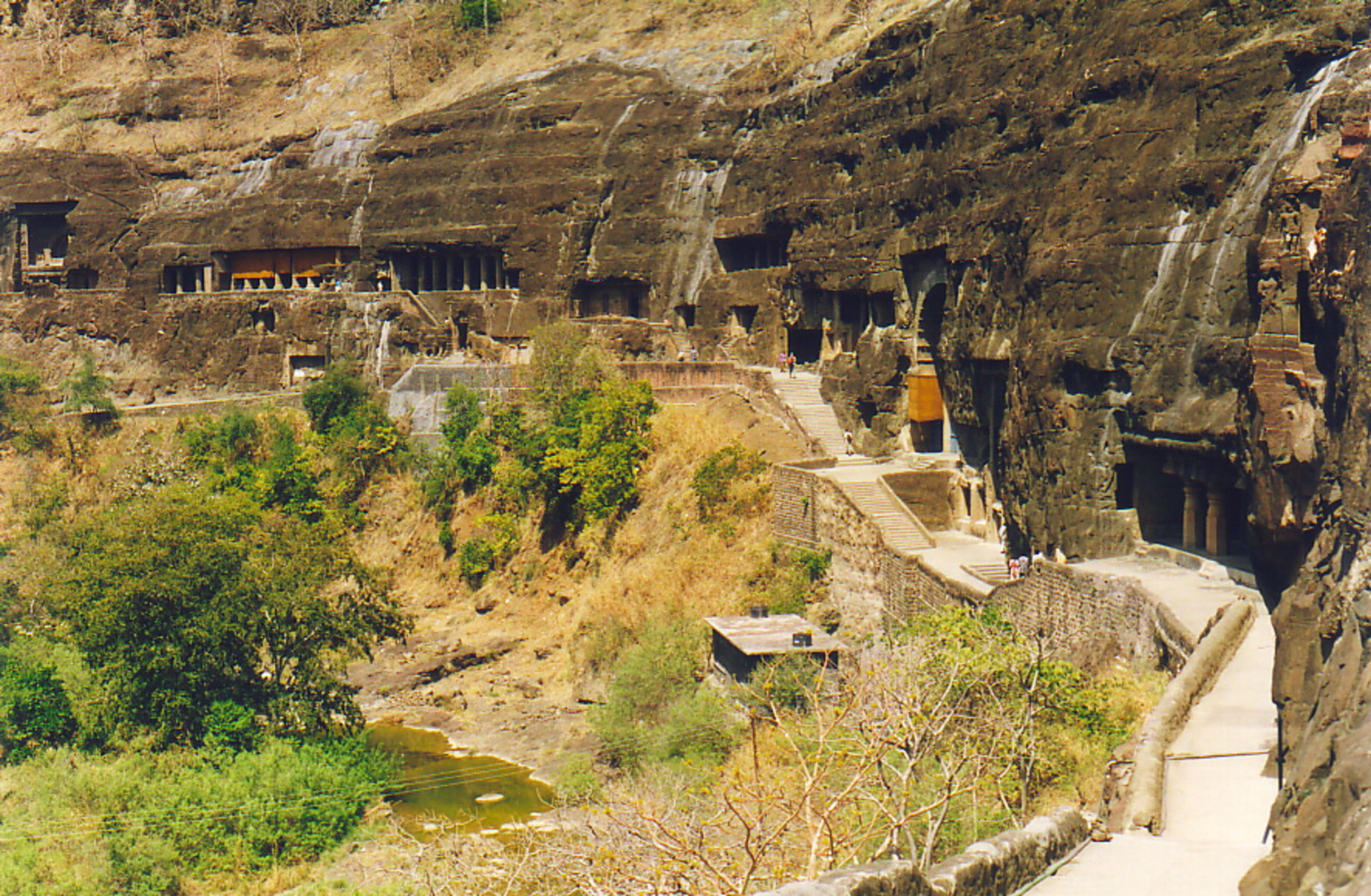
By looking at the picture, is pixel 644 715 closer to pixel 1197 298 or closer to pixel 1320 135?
pixel 1197 298

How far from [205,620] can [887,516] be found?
16.3 meters

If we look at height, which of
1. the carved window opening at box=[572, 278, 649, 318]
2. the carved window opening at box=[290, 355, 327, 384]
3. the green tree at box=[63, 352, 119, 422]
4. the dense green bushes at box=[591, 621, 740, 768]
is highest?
the carved window opening at box=[572, 278, 649, 318]

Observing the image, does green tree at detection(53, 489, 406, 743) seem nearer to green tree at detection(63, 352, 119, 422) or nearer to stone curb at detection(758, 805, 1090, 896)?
green tree at detection(63, 352, 119, 422)

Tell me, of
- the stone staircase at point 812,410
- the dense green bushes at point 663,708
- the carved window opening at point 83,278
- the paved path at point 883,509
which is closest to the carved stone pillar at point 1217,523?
the paved path at point 883,509

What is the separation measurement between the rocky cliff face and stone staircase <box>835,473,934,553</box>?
7.78 ft

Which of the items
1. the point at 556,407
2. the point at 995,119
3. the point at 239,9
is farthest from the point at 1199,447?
the point at 239,9

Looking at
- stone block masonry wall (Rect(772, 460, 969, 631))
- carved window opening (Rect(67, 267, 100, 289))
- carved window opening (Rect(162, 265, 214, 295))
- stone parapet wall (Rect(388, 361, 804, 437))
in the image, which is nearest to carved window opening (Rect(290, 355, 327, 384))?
stone parapet wall (Rect(388, 361, 804, 437))

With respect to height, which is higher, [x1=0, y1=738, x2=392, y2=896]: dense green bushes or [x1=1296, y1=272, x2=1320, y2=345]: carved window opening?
[x1=1296, y1=272, x2=1320, y2=345]: carved window opening

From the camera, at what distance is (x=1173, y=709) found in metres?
18.7

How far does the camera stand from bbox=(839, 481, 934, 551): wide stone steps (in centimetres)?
3628

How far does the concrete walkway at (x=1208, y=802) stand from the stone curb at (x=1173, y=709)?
0.14 meters

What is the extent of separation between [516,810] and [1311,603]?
73.7ft

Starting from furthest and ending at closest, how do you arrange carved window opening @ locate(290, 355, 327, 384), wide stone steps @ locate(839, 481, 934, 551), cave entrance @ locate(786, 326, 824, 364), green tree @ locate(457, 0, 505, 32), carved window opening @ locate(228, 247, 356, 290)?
green tree @ locate(457, 0, 505, 32)
carved window opening @ locate(228, 247, 356, 290)
carved window opening @ locate(290, 355, 327, 384)
cave entrance @ locate(786, 326, 824, 364)
wide stone steps @ locate(839, 481, 934, 551)

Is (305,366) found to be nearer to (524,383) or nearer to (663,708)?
(524,383)
